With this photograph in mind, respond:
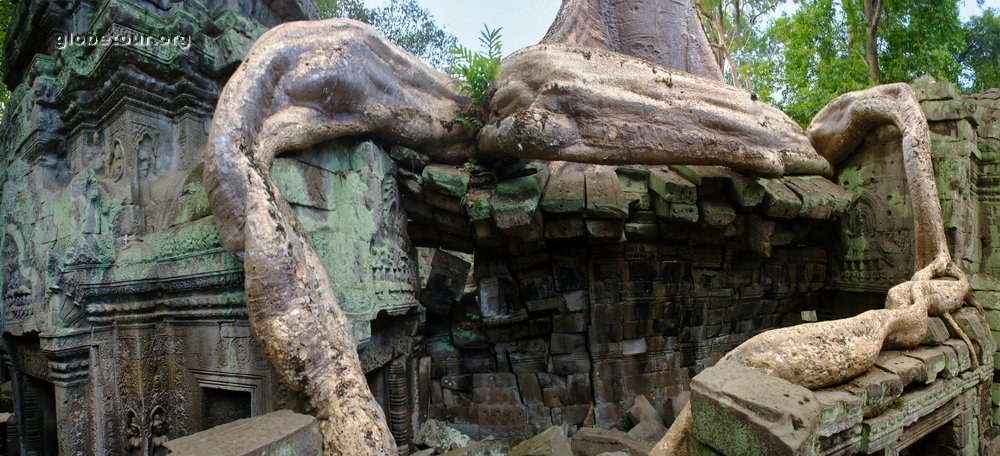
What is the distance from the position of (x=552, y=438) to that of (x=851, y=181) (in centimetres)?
477

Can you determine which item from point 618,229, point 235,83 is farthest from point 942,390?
point 235,83

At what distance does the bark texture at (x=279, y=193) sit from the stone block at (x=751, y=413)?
147 cm

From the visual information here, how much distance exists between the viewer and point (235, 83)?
3.03 m

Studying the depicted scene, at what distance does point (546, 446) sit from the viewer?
12.2 feet

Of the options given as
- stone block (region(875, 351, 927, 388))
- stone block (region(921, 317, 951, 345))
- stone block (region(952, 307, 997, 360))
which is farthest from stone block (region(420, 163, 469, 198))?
stone block (region(952, 307, 997, 360))

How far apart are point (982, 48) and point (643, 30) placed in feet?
50.2

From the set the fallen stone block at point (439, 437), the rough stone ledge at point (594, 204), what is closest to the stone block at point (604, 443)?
the fallen stone block at point (439, 437)

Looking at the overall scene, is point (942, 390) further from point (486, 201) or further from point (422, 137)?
point (422, 137)

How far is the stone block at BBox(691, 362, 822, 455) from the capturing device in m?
1.80

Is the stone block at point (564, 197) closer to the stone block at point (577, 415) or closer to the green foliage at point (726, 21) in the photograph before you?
the stone block at point (577, 415)

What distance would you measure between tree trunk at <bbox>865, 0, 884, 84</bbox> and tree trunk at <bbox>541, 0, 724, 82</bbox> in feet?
19.0

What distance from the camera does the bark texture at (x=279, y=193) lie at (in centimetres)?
244

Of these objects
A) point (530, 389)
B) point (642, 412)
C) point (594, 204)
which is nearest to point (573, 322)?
point (530, 389)

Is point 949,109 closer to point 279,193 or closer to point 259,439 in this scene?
point 279,193
